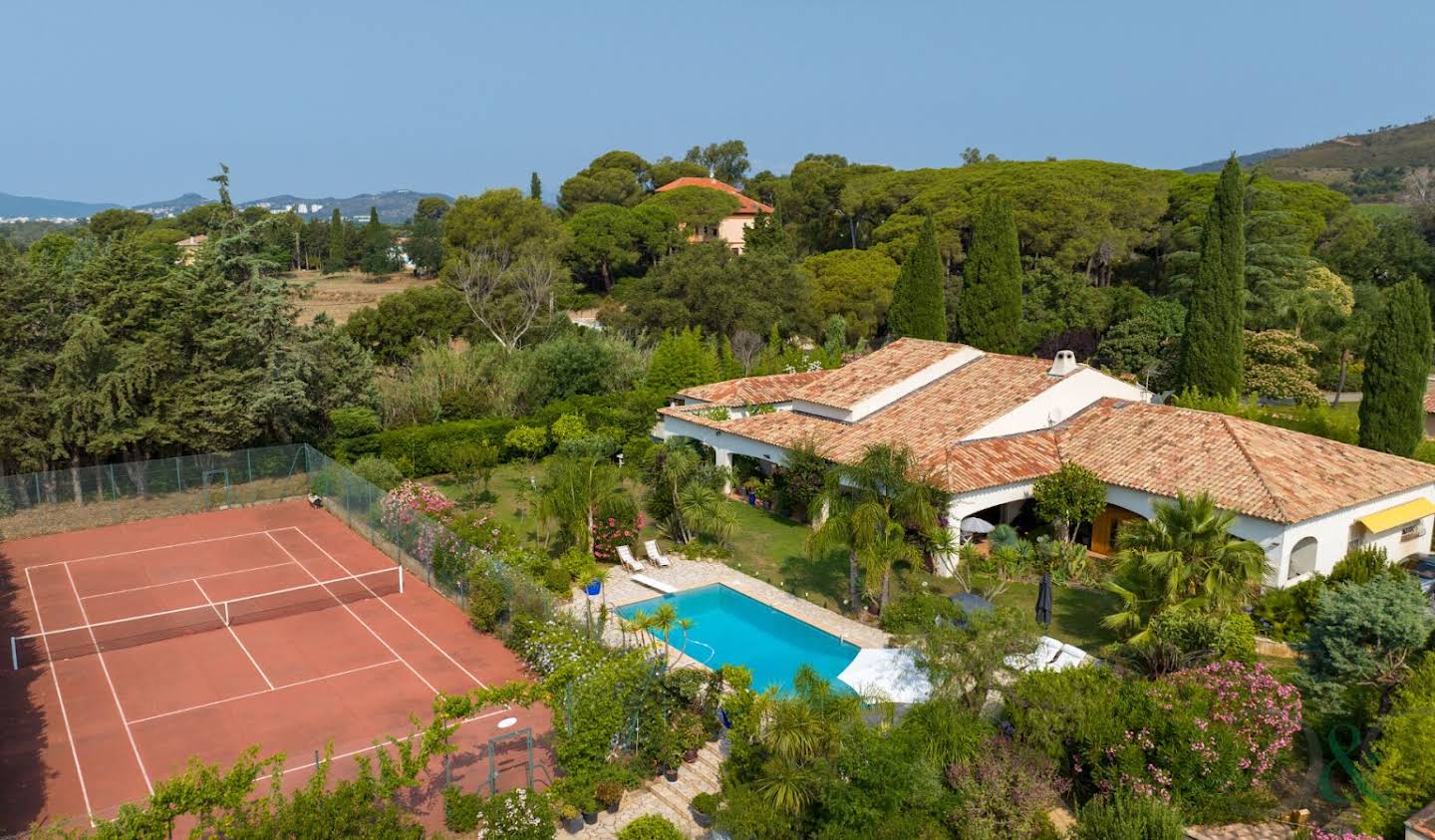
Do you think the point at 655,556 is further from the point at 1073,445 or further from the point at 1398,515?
the point at 1398,515

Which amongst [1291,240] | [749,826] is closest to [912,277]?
[1291,240]

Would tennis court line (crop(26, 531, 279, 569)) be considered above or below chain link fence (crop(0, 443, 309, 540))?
below

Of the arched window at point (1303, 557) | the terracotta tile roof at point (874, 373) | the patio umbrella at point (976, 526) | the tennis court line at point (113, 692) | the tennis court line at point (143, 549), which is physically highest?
the terracotta tile roof at point (874, 373)

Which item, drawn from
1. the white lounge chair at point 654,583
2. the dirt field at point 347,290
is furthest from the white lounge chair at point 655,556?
the dirt field at point 347,290

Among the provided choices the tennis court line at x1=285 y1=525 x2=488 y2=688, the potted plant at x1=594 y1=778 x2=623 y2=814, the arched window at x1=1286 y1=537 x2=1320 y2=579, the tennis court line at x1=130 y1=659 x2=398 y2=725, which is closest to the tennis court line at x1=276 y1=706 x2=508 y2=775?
the tennis court line at x1=285 y1=525 x2=488 y2=688

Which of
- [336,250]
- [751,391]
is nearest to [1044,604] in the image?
[751,391]

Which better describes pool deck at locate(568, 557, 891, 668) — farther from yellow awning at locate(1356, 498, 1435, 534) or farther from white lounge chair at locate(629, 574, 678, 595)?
yellow awning at locate(1356, 498, 1435, 534)

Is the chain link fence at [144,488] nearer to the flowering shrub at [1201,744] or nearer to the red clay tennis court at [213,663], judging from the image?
the red clay tennis court at [213,663]

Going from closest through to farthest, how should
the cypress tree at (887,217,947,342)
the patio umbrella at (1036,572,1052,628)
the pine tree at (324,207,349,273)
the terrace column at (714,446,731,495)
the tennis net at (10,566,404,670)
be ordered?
the patio umbrella at (1036,572,1052,628) → the tennis net at (10,566,404,670) → the terrace column at (714,446,731,495) → the cypress tree at (887,217,947,342) → the pine tree at (324,207,349,273)
